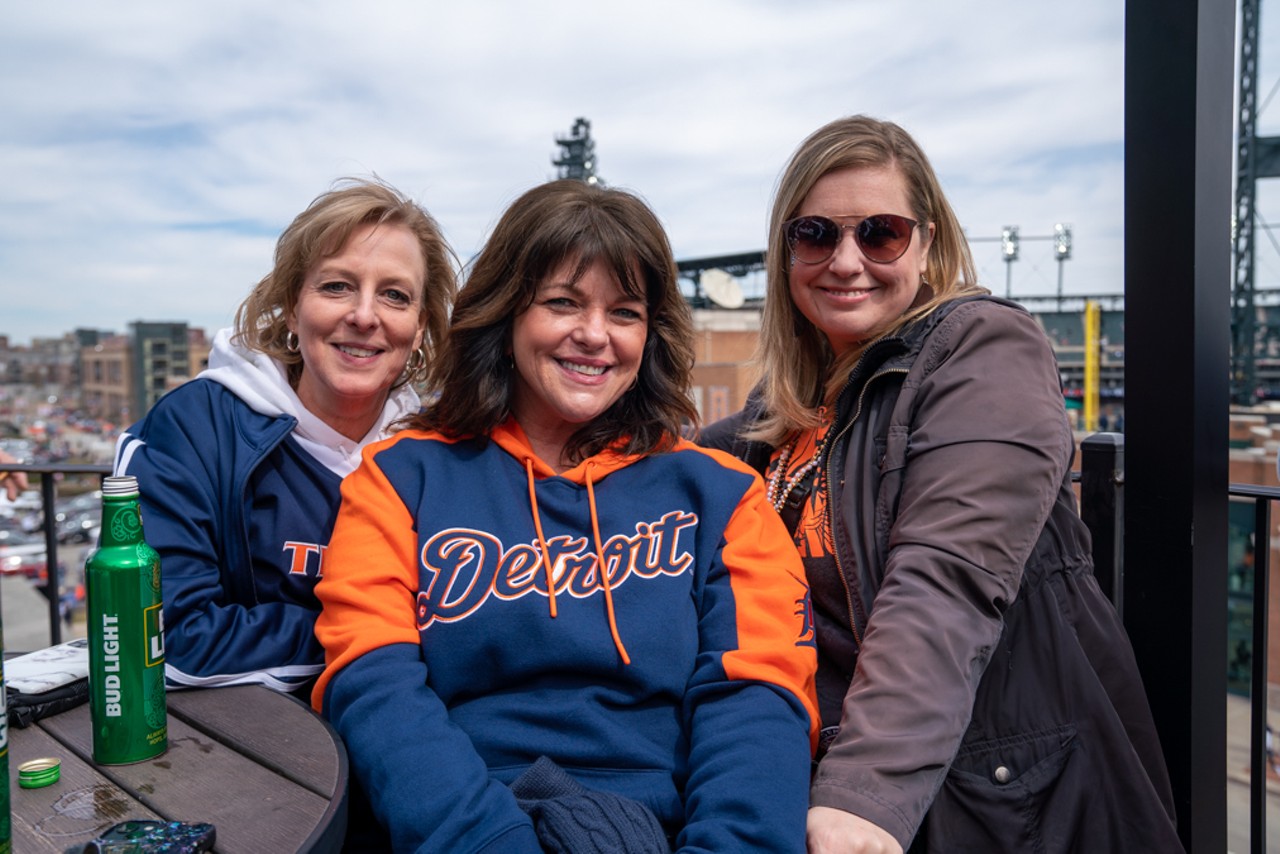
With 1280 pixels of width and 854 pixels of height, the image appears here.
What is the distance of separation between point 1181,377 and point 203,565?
2.00 meters

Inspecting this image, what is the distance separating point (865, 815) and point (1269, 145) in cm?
2191

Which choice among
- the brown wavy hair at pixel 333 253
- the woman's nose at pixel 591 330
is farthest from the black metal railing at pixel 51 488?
the woman's nose at pixel 591 330

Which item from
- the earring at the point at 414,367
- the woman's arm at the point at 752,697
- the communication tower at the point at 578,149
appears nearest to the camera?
the woman's arm at the point at 752,697

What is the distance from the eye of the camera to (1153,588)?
1792 millimetres

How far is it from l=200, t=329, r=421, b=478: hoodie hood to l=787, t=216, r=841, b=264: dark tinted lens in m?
1.00

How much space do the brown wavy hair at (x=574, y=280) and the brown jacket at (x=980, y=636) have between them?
0.43m

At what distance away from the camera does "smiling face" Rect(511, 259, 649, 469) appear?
1.55 meters

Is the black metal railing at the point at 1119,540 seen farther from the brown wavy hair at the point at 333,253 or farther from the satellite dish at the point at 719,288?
the satellite dish at the point at 719,288

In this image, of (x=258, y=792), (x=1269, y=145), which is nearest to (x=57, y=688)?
(x=258, y=792)

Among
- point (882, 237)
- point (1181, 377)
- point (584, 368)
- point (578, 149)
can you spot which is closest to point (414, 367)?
point (584, 368)

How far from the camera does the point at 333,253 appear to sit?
6.11 feet

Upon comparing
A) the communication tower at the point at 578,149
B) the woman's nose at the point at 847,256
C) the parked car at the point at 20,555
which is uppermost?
the communication tower at the point at 578,149

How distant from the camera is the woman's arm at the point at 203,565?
1.49 m

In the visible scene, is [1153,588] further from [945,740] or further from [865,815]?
[865,815]
